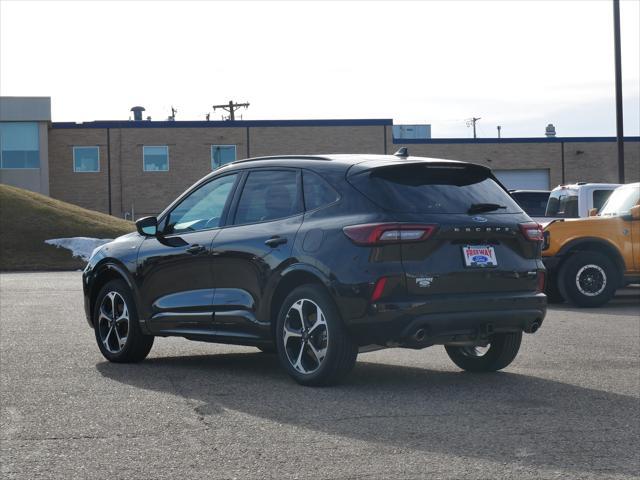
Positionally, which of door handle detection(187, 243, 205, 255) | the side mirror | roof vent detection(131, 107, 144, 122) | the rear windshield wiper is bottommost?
door handle detection(187, 243, 205, 255)

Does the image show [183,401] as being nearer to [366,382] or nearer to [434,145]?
[366,382]

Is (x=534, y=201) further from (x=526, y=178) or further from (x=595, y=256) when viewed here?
(x=526, y=178)

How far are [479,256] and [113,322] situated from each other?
12.1 ft

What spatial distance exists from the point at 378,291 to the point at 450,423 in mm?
1322

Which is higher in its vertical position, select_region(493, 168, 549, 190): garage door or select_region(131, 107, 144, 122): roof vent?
select_region(131, 107, 144, 122): roof vent

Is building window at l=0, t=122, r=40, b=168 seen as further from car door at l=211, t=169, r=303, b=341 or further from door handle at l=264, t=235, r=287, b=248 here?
door handle at l=264, t=235, r=287, b=248

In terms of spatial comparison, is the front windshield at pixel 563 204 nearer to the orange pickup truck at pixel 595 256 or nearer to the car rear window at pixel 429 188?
the orange pickup truck at pixel 595 256

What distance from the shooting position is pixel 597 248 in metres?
16.9

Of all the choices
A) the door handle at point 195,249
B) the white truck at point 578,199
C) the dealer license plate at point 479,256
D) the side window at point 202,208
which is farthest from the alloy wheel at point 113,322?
the white truck at point 578,199

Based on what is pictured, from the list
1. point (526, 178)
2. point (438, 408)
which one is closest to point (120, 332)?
point (438, 408)

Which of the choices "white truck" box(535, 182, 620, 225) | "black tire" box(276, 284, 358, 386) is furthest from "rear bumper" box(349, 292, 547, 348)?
"white truck" box(535, 182, 620, 225)

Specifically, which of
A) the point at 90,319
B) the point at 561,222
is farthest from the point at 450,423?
the point at 561,222

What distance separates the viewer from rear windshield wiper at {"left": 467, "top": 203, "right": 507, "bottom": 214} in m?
8.34

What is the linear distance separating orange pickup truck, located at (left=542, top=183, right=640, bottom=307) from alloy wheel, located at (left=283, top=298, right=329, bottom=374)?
912 cm
